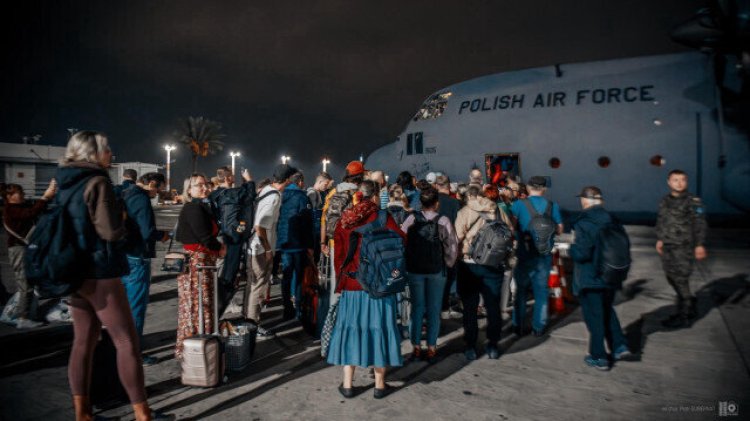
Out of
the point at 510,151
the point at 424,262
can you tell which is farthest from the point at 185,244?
the point at 510,151

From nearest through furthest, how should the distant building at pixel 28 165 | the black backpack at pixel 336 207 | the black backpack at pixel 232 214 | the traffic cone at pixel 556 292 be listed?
the black backpack at pixel 336 207 < the black backpack at pixel 232 214 < the traffic cone at pixel 556 292 < the distant building at pixel 28 165

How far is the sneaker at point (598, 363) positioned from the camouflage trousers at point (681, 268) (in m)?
2.02

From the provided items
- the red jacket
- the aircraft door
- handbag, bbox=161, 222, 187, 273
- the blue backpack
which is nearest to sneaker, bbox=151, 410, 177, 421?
handbag, bbox=161, 222, 187, 273

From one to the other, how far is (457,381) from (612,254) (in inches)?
71.0

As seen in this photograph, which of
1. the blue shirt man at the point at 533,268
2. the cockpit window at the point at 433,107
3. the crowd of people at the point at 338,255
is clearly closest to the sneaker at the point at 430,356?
the crowd of people at the point at 338,255

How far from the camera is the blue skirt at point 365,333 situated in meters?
3.39

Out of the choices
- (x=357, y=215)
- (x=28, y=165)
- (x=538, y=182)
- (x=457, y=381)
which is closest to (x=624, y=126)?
(x=538, y=182)

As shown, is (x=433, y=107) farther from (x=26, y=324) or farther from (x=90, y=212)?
(x=90, y=212)

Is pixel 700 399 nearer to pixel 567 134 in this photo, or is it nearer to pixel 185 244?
pixel 185 244

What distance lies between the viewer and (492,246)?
4270mm

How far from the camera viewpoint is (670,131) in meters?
9.78

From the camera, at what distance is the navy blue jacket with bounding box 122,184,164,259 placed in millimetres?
3811

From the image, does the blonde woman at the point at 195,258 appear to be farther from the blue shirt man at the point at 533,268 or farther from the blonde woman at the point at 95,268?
the blue shirt man at the point at 533,268

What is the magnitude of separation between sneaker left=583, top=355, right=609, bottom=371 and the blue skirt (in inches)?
79.1
